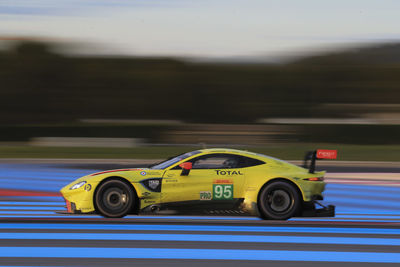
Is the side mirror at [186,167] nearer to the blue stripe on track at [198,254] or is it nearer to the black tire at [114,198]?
the black tire at [114,198]

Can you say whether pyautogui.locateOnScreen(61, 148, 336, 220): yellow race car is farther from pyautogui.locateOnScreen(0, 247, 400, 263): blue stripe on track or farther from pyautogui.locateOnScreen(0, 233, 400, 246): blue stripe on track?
pyautogui.locateOnScreen(0, 247, 400, 263): blue stripe on track

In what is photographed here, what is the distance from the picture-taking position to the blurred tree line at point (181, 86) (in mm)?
45094

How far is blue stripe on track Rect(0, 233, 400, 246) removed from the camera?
275 inches

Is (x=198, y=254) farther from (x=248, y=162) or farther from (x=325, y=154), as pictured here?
(x=325, y=154)

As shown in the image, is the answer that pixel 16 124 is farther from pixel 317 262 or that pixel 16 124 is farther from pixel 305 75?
pixel 317 262

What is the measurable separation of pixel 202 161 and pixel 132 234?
1.85m

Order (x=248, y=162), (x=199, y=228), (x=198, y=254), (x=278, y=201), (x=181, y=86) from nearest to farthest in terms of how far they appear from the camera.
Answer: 1. (x=198, y=254)
2. (x=199, y=228)
3. (x=278, y=201)
4. (x=248, y=162)
5. (x=181, y=86)

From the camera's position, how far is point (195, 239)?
23.1 ft

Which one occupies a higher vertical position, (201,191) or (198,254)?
(201,191)

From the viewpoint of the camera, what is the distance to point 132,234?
728 cm

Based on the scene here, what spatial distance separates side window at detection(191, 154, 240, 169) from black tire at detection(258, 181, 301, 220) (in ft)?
2.00

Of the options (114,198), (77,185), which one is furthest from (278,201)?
(77,185)

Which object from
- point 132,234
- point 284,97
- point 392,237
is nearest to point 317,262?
point 392,237

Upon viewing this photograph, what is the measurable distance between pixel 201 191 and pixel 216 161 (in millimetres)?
563
